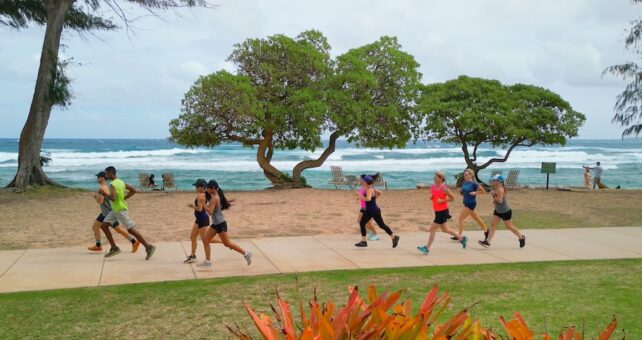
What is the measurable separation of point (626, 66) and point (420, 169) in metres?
33.8

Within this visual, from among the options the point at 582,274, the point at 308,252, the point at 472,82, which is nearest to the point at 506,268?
the point at 582,274

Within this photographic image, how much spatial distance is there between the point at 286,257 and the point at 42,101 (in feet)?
55.1

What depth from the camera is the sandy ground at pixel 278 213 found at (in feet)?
45.2

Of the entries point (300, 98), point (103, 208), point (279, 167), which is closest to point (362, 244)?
point (103, 208)

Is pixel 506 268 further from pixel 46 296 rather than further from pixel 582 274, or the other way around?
pixel 46 296

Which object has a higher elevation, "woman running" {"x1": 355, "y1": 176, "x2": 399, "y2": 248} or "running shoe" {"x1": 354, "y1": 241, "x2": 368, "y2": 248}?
"woman running" {"x1": 355, "y1": 176, "x2": 399, "y2": 248}

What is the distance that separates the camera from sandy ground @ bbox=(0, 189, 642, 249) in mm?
13778

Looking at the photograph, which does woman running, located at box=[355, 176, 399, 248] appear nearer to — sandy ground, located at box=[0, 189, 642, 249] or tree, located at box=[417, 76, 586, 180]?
sandy ground, located at box=[0, 189, 642, 249]

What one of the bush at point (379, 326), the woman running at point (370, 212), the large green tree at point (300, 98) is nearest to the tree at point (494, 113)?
the large green tree at point (300, 98)

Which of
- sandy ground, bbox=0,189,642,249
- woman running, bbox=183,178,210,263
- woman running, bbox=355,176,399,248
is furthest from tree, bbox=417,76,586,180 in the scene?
woman running, bbox=183,178,210,263

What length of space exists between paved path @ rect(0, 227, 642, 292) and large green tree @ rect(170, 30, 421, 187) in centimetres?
1354

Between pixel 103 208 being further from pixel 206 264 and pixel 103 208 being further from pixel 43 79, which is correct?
pixel 43 79

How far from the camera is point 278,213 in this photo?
17359 millimetres

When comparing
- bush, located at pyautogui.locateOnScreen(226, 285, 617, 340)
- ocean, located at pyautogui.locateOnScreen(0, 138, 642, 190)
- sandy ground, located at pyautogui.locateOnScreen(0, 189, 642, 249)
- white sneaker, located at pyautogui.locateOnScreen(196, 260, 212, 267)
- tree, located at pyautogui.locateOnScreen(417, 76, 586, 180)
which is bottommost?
ocean, located at pyautogui.locateOnScreen(0, 138, 642, 190)
